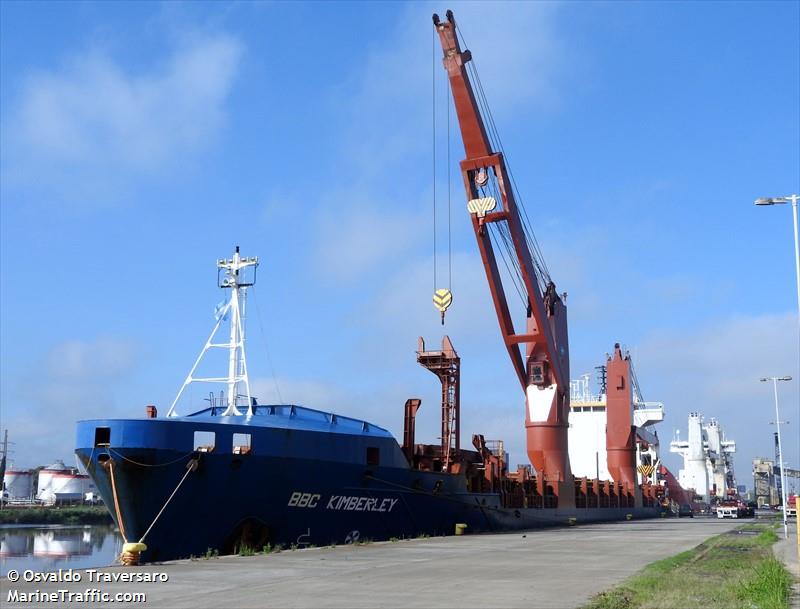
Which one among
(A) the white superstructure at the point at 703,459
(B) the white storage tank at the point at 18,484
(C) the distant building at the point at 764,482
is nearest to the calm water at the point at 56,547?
(B) the white storage tank at the point at 18,484

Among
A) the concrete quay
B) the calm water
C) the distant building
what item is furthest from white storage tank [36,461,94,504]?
the distant building

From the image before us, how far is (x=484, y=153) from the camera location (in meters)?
32.2

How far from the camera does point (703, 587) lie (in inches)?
460

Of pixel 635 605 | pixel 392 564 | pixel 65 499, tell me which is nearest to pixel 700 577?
pixel 635 605

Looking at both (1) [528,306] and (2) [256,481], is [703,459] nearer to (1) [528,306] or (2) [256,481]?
(1) [528,306]

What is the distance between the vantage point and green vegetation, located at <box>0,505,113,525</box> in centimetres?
5787

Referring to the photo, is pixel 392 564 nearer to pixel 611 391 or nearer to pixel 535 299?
pixel 535 299

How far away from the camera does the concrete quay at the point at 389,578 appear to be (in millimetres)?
10688

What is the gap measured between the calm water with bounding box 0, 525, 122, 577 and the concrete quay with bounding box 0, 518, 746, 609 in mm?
10226

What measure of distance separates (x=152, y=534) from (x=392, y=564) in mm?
5976

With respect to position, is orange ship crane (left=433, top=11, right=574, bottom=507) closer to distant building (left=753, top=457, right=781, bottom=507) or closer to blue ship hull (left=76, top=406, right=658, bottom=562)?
blue ship hull (left=76, top=406, right=658, bottom=562)

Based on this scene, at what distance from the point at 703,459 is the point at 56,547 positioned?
69379mm

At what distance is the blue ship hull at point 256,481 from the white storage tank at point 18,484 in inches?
2526

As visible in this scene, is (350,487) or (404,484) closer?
(350,487)
